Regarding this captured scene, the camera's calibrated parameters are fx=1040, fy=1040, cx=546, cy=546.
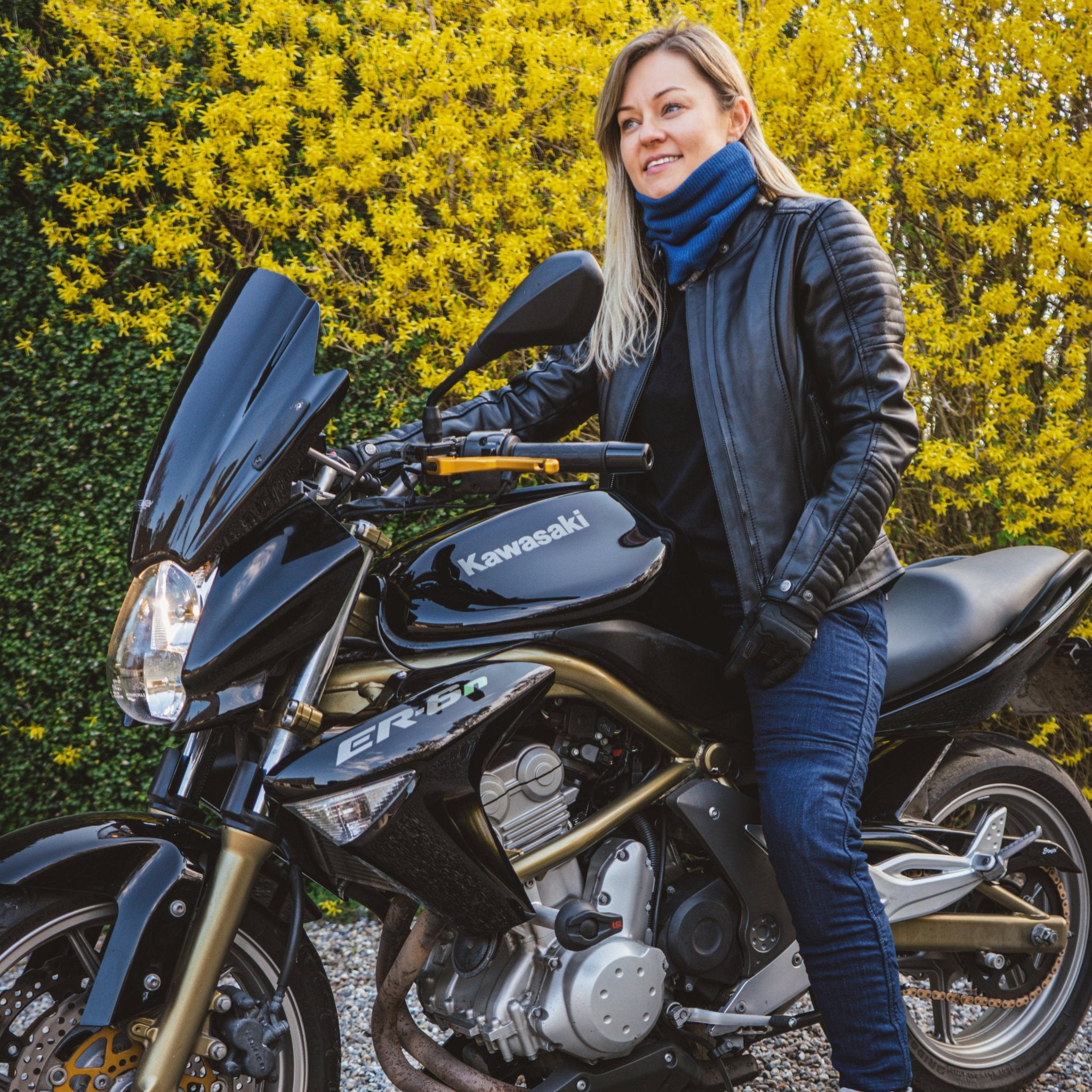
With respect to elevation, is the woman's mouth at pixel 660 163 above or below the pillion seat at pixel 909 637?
above

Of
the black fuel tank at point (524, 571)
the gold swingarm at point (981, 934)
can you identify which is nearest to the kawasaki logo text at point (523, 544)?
the black fuel tank at point (524, 571)

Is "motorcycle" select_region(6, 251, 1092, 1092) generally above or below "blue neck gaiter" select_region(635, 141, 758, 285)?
below

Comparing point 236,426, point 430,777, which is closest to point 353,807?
point 430,777

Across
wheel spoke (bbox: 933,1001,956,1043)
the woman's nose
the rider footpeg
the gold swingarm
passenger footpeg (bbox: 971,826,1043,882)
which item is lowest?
wheel spoke (bbox: 933,1001,956,1043)

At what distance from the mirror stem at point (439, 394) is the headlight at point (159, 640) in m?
0.42

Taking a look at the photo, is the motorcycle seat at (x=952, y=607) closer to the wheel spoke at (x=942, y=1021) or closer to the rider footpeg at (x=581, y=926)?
the rider footpeg at (x=581, y=926)

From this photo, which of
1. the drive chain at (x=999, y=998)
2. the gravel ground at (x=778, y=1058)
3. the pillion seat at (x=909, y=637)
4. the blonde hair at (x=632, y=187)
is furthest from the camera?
the gravel ground at (x=778, y=1058)

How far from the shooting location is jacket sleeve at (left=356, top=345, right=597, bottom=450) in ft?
7.88

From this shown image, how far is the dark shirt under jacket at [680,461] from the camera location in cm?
212

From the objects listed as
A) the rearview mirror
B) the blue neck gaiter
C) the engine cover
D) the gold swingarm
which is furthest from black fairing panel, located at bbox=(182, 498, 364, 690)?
the gold swingarm

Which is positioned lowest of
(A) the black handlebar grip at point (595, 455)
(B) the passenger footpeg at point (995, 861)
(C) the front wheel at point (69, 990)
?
(B) the passenger footpeg at point (995, 861)

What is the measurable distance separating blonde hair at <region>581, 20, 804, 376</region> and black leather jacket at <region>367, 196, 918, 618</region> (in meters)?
0.19

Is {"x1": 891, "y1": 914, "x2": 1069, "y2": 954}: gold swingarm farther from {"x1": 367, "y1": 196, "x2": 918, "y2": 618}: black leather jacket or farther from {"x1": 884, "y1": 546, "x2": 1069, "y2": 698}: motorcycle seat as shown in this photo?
{"x1": 367, "y1": 196, "x2": 918, "y2": 618}: black leather jacket

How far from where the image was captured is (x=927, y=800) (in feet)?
8.02
